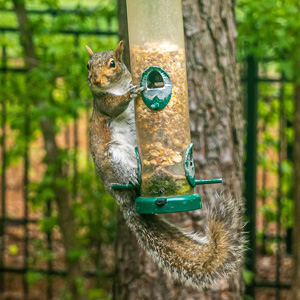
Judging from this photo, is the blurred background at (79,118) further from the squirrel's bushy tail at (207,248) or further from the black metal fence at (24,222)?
the squirrel's bushy tail at (207,248)

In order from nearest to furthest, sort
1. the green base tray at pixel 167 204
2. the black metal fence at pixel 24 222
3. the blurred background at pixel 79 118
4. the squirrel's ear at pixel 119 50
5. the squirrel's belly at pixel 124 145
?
the green base tray at pixel 167 204
the squirrel's ear at pixel 119 50
the squirrel's belly at pixel 124 145
the blurred background at pixel 79 118
the black metal fence at pixel 24 222

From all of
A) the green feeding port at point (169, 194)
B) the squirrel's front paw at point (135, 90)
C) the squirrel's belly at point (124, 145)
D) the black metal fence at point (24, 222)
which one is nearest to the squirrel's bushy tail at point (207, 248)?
the green feeding port at point (169, 194)

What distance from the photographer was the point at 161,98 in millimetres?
2248

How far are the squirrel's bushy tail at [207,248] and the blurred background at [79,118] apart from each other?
0.91 metres

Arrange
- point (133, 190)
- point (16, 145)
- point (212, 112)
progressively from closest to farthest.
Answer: point (133, 190)
point (212, 112)
point (16, 145)

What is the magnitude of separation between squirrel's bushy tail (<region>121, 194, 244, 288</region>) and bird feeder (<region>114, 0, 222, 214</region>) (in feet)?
0.46

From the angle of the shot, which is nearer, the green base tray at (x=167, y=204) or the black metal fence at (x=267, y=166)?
the green base tray at (x=167, y=204)

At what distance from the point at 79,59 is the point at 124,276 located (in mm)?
1275

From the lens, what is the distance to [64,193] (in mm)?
4203

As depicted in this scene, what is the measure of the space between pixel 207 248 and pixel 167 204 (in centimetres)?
28

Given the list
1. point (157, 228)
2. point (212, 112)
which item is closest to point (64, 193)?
point (212, 112)

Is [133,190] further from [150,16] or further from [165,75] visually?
[150,16]

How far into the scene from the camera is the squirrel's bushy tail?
2.22 meters

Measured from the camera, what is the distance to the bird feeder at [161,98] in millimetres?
2242
